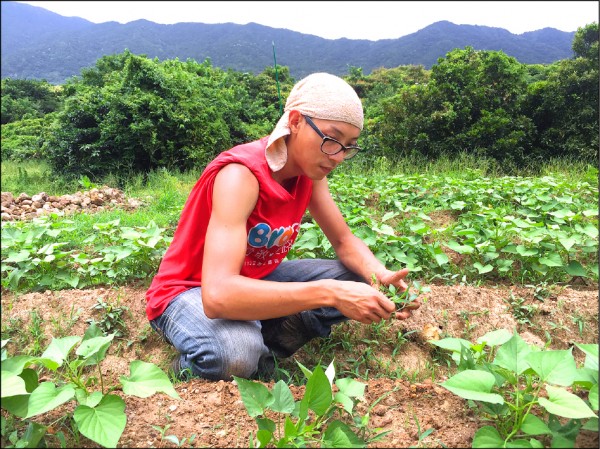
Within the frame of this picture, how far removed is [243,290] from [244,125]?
671 centimetres

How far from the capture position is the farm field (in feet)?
3.87

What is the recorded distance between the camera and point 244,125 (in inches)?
310

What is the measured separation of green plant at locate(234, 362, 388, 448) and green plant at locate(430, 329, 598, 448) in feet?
0.80

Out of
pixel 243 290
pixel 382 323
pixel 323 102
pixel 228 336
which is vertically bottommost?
pixel 382 323

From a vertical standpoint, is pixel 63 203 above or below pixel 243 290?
below

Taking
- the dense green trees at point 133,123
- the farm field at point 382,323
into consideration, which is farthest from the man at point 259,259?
the dense green trees at point 133,123

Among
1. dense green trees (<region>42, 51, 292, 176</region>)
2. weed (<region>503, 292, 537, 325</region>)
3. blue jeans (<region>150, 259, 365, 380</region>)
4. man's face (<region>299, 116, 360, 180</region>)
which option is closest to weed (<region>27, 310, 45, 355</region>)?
blue jeans (<region>150, 259, 365, 380</region>)

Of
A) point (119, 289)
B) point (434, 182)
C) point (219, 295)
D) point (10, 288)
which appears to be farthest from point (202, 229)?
point (434, 182)

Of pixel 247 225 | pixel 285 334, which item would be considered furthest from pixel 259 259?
pixel 285 334

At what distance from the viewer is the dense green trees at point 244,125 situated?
5.78 metres

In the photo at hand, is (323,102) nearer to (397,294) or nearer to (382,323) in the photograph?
(397,294)

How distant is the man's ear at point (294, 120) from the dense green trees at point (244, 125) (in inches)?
179

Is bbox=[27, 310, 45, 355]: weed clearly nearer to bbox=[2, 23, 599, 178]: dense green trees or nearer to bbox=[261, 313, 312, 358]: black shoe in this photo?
bbox=[261, 313, 312, 358]: black shoe

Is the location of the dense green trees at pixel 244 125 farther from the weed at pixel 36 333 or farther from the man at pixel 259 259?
the man at pixel 259 259
